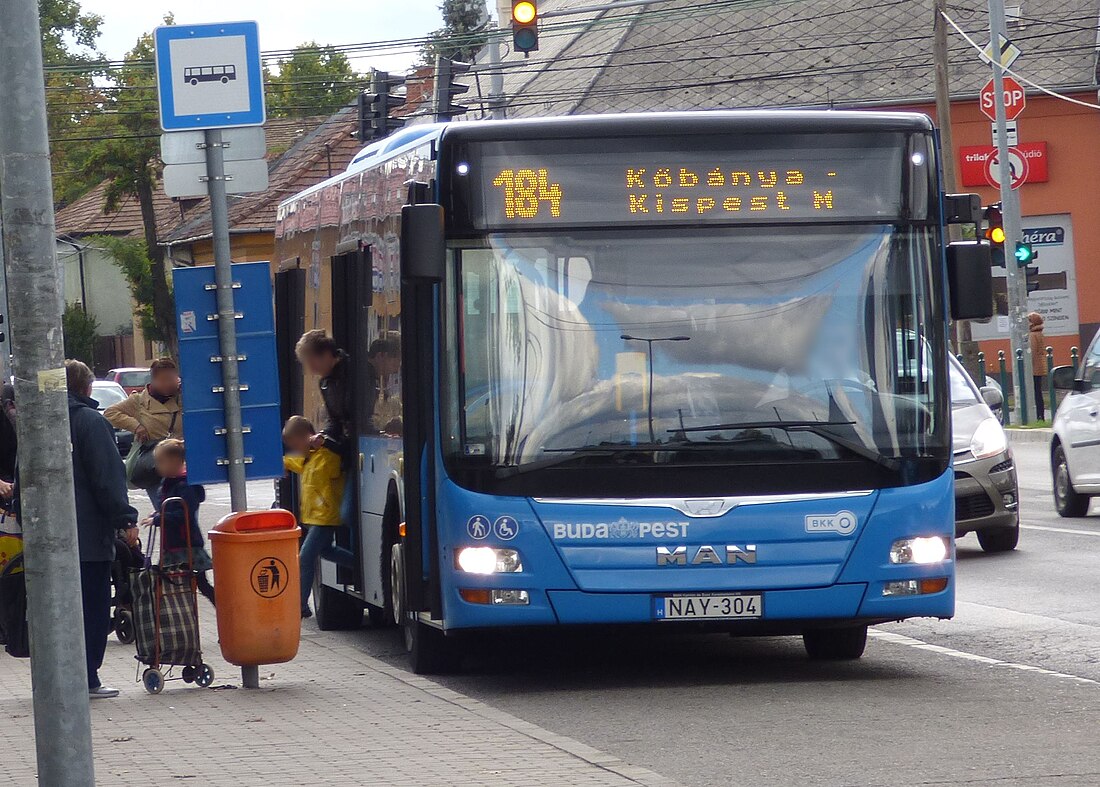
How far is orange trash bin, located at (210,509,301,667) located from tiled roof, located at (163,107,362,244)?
162 feet

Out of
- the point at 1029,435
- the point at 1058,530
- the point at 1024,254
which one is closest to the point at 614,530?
the point at 1058,530

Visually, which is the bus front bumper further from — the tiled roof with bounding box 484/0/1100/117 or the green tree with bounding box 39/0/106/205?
the green tree with bounding box 39/0/106/205

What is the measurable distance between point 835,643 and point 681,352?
7.26 feet

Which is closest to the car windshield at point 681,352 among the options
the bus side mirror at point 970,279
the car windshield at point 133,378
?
the bus side mirror at point 970,279

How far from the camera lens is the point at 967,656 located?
36.5 ft

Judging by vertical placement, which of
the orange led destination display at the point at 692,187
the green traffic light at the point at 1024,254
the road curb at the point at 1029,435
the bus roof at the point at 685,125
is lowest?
the road curb at the point at 1029,435

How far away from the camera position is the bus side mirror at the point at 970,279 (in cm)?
1007

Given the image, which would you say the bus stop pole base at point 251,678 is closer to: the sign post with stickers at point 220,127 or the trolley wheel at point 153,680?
the trolley wheel at point 153,680

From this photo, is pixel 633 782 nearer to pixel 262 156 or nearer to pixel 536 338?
pixel 536 338

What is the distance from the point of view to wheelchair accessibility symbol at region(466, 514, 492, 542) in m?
9.81

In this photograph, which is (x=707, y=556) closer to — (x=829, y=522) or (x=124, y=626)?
(x=829, y=522)

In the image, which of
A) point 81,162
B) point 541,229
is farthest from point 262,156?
point 81,162

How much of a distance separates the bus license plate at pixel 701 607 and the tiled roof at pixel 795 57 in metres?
36.7

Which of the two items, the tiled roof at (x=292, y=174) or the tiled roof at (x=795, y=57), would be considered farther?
the tiled roof at (x=292, y=174)
